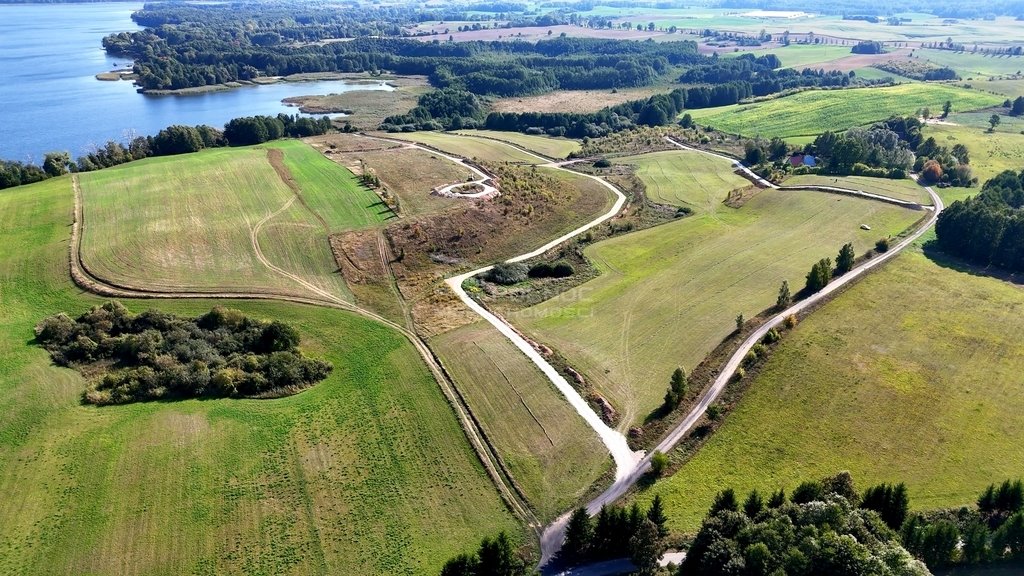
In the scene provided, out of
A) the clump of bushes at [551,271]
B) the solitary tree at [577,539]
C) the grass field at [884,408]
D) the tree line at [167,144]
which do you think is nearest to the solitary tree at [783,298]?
the grass field at [884,408]

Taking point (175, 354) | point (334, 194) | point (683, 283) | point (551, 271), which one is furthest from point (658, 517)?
point (334, 194)

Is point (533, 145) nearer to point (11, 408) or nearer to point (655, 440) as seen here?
point (655, 440)

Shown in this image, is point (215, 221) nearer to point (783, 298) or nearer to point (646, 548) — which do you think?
point (646, 548)

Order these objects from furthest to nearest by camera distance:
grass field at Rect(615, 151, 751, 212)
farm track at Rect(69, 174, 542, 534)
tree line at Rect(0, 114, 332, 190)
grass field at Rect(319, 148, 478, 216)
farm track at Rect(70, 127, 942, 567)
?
1. grass field at Rect(615, 151, 751, 212)
2. tree line at Rect(0, 114, 332, 190)
3. grass field at Rect(319, 148, 478, 216)
4. farm track at Rect(69, 174, 542, 534)
5. farm track at Rect(70, 127, 942, 567)

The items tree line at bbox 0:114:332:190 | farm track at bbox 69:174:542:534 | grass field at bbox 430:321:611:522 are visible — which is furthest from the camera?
tree line at bbox 0:114:332:190

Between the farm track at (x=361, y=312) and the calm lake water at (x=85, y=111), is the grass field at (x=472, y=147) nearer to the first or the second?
the farm track at (x=361, y=312)

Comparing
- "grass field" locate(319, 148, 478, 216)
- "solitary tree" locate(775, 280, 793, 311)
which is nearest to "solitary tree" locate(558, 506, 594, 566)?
"solitary tree" locate(775, 280, 793, 311)

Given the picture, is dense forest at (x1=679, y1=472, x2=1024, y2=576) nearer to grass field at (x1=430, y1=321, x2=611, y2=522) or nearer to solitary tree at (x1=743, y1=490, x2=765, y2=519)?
solitary tree at (x1=743, y1=490, x2=765, y2=519)
